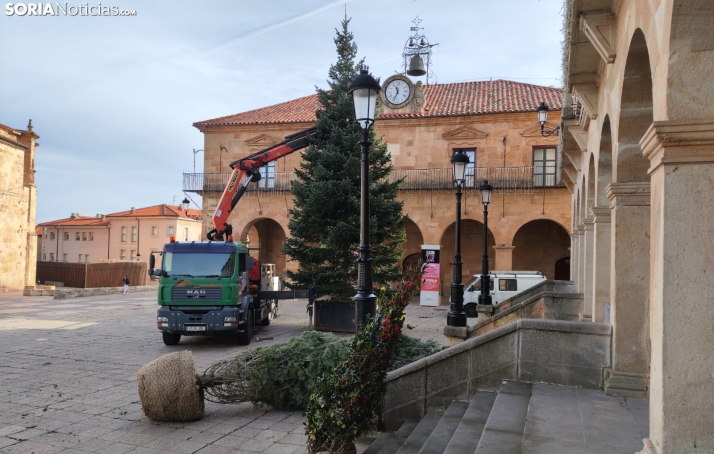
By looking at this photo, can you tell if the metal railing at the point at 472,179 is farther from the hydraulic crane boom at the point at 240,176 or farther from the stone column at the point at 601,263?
the stone column at the point at 601,263

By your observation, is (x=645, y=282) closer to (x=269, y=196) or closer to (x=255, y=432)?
(x=255, y=432)

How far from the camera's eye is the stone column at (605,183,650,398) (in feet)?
18.5

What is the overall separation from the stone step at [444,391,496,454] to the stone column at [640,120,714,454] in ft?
5.65

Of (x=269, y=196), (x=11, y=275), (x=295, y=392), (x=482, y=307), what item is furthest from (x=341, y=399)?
(x=11, y=275)

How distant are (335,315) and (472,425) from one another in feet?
37.4

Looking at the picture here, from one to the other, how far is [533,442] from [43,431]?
586 cm

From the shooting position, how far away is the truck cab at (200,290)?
1286cm

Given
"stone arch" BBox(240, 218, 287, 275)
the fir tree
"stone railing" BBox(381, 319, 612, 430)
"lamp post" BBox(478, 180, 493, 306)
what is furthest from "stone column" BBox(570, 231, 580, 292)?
"stone arch" BBox(240, 218, 287, 275)

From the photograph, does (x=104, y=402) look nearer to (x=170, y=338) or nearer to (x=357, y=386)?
(x=357, y=386)

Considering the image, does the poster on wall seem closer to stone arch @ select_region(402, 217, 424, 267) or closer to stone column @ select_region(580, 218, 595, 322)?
stone arch @ select_region(402, 217, 424, 267)

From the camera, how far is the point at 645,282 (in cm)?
572

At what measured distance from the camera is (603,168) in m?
7.74

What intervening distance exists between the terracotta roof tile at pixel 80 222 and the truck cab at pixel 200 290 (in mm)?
54508

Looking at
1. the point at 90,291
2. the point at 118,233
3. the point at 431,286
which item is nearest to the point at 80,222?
the point at 118,233
